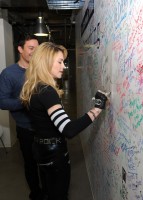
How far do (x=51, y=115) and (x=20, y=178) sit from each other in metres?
1.88

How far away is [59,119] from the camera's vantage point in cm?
138

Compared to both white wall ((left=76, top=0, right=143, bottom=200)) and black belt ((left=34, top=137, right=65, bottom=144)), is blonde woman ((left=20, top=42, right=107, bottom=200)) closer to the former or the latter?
black belt ((left=34, top=137, right=65, bottom=144))

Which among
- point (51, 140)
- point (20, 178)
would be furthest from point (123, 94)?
point (20, 178)

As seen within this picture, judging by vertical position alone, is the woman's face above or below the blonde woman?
above

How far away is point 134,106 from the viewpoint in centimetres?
103

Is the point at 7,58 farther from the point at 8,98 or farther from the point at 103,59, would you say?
the point at 103,59

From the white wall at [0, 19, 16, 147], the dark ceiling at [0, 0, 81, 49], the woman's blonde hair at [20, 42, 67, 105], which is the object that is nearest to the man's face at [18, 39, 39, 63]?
the woman's blonde hair at [20, 42, 67, 105]

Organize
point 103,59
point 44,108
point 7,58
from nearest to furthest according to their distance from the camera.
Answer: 1. point 44,108
2. point 103,59
3. point 7,58

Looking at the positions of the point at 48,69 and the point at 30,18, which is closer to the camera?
the point at 48,69

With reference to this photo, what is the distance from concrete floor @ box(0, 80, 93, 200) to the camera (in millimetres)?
2590

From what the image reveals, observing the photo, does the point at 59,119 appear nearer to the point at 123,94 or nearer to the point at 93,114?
the point at 93,114

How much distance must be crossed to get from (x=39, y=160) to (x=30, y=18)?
17.8ft

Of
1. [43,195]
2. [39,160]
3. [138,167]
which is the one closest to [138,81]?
[138,167]

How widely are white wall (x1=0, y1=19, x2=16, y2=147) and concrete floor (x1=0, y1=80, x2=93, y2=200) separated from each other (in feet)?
0.88
